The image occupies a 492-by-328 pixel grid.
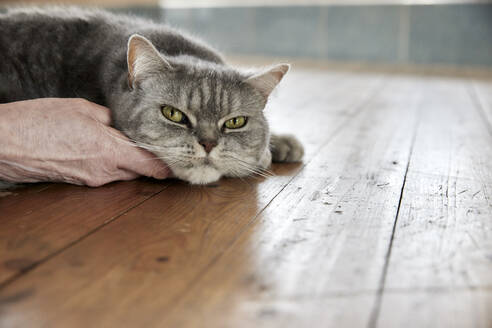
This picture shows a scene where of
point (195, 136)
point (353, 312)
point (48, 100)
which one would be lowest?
point (353, 312)

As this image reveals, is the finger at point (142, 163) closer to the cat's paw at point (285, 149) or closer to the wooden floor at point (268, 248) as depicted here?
the wooden floor at point (268, 248)

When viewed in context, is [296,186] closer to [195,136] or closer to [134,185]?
[195,136]

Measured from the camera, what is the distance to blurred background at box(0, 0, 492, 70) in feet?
16.3

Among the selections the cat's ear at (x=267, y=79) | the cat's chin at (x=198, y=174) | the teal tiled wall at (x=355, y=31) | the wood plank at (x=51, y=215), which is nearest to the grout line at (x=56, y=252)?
the wood plank at (x=51, y=215)

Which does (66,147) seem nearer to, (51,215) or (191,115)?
(51,215)

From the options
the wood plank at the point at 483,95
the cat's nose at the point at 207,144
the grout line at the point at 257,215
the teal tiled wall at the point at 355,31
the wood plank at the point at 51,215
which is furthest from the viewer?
the teal tiled wall at the point at 355,31

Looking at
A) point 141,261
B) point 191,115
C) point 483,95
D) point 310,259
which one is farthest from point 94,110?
point 483,95

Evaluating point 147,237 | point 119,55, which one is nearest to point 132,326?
point 147,237

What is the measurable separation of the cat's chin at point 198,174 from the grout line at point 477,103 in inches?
53.9

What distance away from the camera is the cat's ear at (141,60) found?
1373 mm

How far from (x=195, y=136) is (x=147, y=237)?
39 cm

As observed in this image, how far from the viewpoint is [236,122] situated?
150cm

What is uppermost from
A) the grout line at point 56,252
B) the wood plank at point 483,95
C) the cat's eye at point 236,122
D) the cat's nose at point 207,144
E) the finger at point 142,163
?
the cat's eye at point 236,122

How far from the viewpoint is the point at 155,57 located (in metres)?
1.41
